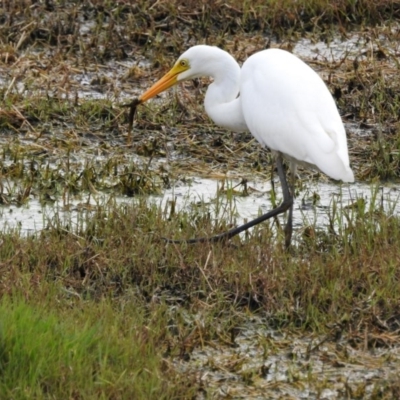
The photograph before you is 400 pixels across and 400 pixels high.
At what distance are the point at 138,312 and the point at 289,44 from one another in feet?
14.7

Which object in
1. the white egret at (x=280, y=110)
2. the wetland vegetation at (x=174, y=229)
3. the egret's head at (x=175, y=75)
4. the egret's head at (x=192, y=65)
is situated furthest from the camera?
the egret's head at (x=175, y=75)

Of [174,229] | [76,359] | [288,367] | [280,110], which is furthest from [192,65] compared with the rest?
[76,359]

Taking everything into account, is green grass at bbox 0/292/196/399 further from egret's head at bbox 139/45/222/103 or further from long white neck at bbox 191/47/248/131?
egret's head at bbox 139/45/222/103

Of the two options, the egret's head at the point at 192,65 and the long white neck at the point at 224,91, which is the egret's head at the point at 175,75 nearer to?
the egret's head at the point at 192,65

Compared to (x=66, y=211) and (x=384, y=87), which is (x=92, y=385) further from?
(x=384, y=87)

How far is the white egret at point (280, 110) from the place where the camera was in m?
5.54

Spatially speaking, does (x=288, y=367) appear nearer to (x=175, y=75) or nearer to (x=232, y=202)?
(x=232, y=202)

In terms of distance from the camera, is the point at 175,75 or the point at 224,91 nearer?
the point at 224,91

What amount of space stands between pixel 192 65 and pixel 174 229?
108 centimetres

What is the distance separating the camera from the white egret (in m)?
5.54

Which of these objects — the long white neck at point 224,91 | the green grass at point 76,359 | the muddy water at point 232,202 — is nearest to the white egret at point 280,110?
the long white neck at point 224,91

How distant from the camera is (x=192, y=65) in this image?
634cm

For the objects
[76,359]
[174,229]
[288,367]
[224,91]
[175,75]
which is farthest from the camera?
[175,75]

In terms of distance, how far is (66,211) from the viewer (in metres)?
6.23
